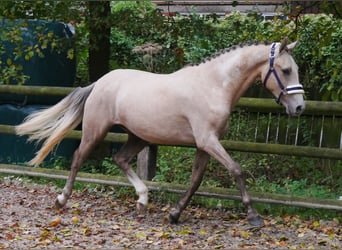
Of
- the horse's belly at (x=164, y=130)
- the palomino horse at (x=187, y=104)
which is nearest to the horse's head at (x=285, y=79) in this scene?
the palomino horse at (x=187, y=104)

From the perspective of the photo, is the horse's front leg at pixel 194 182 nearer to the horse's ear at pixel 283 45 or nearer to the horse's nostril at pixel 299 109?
the horse's nostril at pixel 299 109

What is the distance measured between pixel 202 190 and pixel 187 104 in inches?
51.6

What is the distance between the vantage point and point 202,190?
721 centimetres

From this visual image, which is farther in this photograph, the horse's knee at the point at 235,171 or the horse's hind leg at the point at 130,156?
the horse's hind leg at the point at 130,156

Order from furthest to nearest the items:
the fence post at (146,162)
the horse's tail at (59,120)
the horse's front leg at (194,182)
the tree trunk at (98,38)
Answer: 1. the tree trunk at (98,38)
2. the fence post at (146,162)
3. the horse's tail at (59,120)
4. the horse's front leg at (194,182)

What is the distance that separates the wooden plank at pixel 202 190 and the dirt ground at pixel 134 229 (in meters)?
0.17

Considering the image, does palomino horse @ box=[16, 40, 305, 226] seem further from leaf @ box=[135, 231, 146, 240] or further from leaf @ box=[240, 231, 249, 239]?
leaf @ box=[135, 231, 146, 240]

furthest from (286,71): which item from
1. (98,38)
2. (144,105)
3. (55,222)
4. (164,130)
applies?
(98,38)

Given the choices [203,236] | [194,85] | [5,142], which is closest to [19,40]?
[5,142]

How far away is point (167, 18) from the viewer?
9.00 metres

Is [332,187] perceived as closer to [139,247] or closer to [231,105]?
[231,105]

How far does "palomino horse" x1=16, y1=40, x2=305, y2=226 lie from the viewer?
6012 mm

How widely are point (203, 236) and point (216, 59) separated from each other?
1615 mm

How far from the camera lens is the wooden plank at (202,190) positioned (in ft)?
22.1
